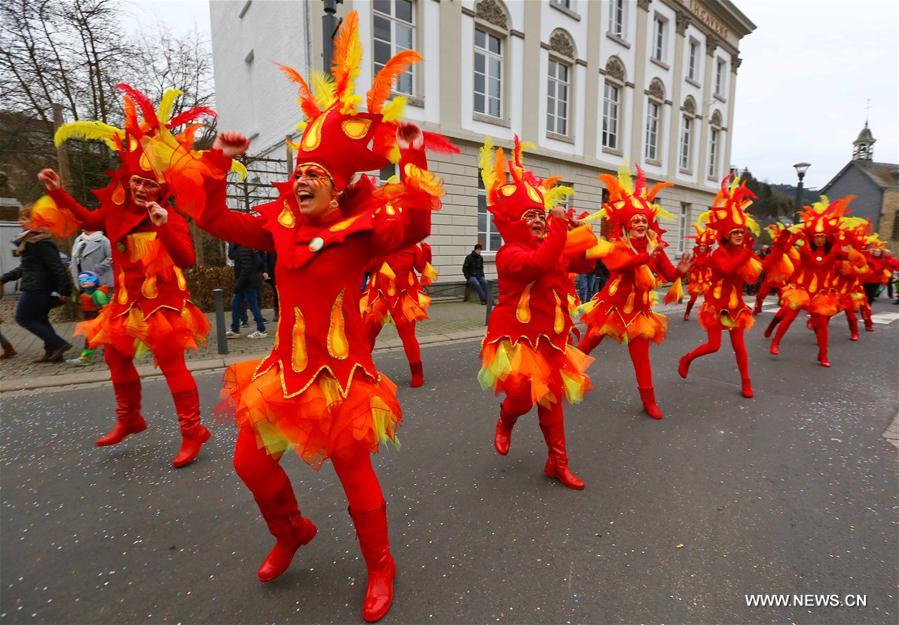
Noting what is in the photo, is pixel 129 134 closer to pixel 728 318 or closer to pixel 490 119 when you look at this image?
pixel 728 318

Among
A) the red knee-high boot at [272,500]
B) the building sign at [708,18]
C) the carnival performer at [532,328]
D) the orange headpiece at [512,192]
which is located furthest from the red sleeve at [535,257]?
the building sign at [708,18]

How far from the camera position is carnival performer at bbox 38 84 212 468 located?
3107 millimetres

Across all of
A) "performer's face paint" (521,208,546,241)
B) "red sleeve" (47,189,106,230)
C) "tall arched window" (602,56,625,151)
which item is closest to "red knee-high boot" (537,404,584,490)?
"performer's face paint" (521,208,546,241)

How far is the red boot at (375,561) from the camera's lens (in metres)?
2.02

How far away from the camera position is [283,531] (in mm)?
2158

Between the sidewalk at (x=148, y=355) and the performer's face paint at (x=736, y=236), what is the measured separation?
4332 millimetres

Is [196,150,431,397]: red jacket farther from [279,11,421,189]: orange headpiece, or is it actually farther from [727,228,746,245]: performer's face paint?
[727,228,746,245]: performer's face paint

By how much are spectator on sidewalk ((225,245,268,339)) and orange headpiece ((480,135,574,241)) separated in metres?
5.49

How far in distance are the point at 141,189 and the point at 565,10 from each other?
49.9 ft

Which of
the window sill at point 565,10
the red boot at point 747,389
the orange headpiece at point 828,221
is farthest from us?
the window sill at point 565,10

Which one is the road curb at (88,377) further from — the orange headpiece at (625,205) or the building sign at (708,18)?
the building sign at (708,18)

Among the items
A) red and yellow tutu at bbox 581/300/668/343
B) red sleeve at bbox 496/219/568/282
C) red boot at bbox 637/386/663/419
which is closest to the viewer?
red sleeve at bbox 496/219/568/282

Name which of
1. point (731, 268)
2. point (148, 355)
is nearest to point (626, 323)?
point (731, 268)

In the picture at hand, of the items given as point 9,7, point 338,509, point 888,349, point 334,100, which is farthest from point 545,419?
point 9,7
